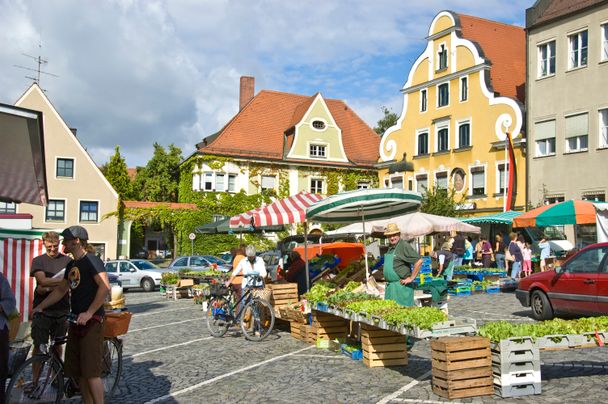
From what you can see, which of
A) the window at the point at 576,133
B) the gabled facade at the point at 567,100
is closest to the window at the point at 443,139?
the gabled facade at the point at 567,100

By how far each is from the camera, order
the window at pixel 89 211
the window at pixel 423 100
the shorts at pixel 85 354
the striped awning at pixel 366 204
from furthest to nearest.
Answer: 1. the window at pixel 89 211
2. the window at pixel 423 100
3. the striped awning at pixel 366 204
4. the shorts at pixel 85 354

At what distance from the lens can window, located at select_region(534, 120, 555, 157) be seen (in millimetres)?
32344

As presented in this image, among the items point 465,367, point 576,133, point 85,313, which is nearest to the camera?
point 85,313

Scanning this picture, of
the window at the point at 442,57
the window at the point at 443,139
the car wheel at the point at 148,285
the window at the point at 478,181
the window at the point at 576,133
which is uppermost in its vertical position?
the window at the point at 442,57

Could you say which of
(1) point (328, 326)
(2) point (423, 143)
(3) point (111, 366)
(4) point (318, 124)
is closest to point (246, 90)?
(4) point (318, 124)

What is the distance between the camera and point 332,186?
51.3 metres

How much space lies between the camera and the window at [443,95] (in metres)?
40.1

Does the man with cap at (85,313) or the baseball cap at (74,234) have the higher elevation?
the baseball cap at (74,234)

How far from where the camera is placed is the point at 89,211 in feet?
152

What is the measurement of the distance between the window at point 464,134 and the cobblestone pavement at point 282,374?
27.8m

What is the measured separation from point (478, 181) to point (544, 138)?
5845 millimetres

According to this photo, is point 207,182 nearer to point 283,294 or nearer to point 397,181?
point 397,181

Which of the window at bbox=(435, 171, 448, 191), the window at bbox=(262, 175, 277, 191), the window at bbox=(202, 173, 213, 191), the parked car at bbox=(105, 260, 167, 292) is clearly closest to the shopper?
the parked car at bbox=(105, 260, 167, 292)

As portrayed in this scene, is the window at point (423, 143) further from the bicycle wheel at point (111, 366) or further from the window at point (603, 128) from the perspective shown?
the bicycle wheel at point (111, 366)
